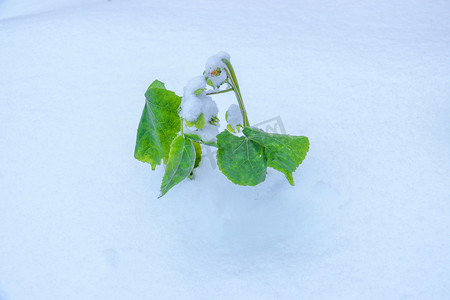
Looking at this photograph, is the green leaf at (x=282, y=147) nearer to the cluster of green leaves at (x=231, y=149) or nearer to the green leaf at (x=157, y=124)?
the cluster of green leaves at (x=231, y=149)

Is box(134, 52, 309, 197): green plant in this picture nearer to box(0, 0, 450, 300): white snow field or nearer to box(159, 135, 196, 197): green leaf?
box(159, 135, 196, 197): green leaf

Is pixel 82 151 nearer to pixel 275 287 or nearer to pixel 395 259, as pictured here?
pixel 275 287

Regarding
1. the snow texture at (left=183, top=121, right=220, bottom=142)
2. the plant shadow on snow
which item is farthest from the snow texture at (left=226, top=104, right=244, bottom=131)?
the plant shadow on snow

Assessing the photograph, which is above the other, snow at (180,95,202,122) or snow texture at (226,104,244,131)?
snow at (180,95,202,122)

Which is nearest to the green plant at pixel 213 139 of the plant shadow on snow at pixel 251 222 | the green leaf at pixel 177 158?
the green leaf at pixel 177 158

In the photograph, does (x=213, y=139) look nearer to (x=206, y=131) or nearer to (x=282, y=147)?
(x=206, y=131)

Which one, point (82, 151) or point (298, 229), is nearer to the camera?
point (298, 229)

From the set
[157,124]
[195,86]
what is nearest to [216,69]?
[195,86]

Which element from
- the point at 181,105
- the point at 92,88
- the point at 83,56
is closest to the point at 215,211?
the point at 181,105
